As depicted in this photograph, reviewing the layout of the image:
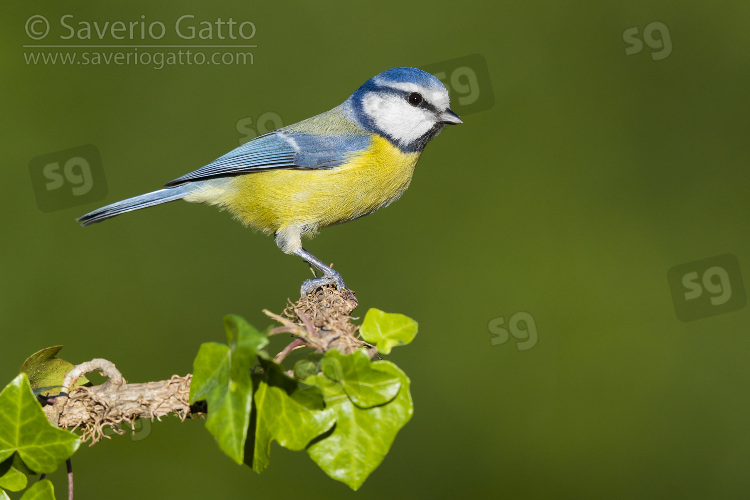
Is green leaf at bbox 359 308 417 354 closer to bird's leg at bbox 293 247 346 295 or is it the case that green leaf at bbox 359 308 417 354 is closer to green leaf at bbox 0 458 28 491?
green leaf at bbox 0 458 28 491

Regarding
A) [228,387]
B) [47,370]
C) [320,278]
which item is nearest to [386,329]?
[228,387]

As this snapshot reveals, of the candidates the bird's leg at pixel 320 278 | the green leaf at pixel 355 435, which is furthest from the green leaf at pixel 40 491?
the bird's leg at pixel 320 278

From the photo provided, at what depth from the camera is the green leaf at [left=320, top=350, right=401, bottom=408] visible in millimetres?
954

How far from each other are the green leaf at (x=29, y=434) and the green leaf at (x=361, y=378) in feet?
1.26

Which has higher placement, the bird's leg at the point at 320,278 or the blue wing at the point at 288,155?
the blue wing at the point at 288,155

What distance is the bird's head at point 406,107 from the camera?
2.48 m

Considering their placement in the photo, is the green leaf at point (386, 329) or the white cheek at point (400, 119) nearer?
the green leaf at point (386, 329)

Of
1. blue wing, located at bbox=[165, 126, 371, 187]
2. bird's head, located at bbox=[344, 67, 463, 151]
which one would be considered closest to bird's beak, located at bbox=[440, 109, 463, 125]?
bird's head, located at bbox=[344, 67, 463, 151]

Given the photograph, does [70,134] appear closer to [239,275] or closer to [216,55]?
[216,55]

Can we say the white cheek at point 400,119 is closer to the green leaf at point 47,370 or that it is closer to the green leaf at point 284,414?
the green leaf at point 47,370

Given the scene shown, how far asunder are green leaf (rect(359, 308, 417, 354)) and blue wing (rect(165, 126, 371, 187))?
1470mm

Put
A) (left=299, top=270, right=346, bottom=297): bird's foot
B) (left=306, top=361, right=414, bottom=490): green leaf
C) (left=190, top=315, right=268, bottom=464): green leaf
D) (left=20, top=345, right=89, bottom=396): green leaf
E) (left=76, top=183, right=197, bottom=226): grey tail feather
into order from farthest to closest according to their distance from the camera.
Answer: (left=76, top=183, right=197, bottom=226): grey tail feather < (left=299, top=270, right=346, bottom=297): bird's foot < (left=20, top=345, right=89, bottom=396): green leaf < (left=306, top=361, right=414, bottom=490): green leaf < (left=190, top=315, right=268, bottom=464): green leaf

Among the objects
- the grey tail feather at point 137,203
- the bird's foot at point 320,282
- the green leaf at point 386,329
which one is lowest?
the green leaf at point 386,329

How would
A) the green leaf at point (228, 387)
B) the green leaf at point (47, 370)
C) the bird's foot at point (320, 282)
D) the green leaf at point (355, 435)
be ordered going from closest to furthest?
the green leaf at point (228, 387) < the green leaf at point (355, 435) < the green leaf at point (47, 370) < the bird's foot at point (320, 282)
